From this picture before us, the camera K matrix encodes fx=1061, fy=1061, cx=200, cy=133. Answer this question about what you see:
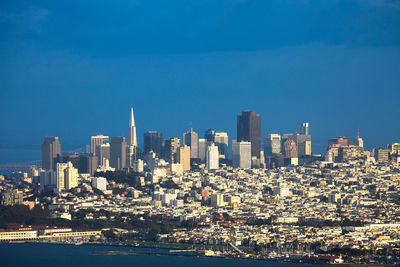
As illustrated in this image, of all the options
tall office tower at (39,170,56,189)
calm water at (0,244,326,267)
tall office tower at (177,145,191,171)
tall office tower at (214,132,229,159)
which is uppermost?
tall office tower at (214,132,229,159)

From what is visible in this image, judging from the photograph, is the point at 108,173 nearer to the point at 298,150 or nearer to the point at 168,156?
the point at 168,156

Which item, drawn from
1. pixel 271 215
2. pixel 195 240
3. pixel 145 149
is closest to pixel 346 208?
pixel 271 215

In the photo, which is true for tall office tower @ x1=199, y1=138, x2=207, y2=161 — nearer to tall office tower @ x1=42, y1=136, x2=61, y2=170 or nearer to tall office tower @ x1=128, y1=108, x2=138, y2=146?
tall office tower @ x1=128, y1=108, x2=138, y2=146

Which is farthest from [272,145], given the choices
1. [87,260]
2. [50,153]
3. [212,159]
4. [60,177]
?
[87,260]

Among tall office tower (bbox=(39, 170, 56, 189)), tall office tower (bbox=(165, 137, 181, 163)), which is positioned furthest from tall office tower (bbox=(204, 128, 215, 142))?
tall office tower (bbox=(39, 170, 56, 189))

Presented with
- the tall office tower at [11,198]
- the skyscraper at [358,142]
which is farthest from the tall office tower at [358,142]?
the tall office tower at [11,198]

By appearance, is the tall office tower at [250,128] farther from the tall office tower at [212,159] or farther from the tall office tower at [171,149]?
the tall office tower at [171,149]

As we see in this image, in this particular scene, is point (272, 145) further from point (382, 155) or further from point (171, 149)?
point (382, 155)

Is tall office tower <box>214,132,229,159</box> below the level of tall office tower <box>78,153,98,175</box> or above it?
above
